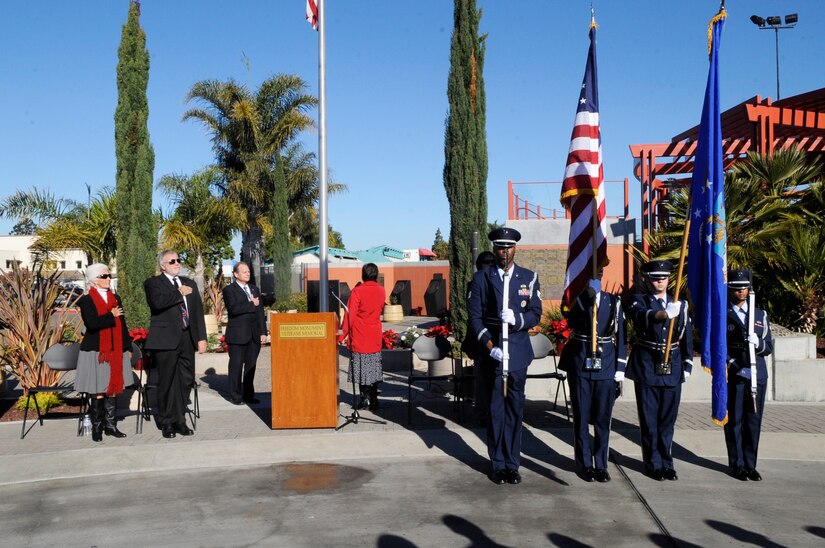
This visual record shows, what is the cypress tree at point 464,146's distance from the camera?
14117 mm

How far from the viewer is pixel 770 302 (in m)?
12.0

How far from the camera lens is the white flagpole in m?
9.73

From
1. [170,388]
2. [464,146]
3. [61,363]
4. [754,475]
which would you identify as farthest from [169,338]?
[464,146]

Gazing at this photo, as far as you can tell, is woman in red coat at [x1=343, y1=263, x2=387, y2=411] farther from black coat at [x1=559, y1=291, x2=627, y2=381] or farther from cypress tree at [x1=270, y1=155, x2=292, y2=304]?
cypress tree at [x1=270, y1=155, x2=292, y2=304]

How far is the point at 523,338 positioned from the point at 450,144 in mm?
7968

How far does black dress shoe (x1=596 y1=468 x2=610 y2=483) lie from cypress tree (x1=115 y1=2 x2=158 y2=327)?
11.3 metres

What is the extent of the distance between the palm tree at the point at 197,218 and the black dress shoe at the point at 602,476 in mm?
20523

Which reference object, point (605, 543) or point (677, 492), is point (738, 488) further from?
point (605, 543)

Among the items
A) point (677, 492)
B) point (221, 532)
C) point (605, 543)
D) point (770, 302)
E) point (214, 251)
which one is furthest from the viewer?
point (214, 251)

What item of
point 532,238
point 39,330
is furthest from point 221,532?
point 532,238

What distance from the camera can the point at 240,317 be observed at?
417 inches

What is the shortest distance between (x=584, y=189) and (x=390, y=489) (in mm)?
3345

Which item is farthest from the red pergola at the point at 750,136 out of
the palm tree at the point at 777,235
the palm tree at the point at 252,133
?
the palm tree at the point at 252,133

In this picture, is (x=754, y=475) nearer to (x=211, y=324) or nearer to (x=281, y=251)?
(x=211, y=324)
